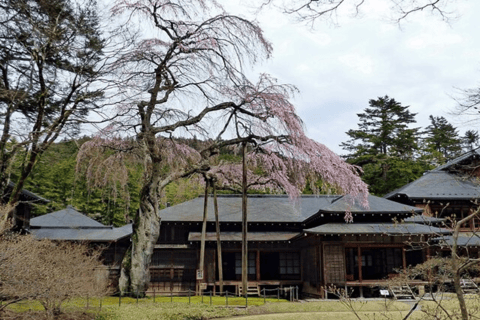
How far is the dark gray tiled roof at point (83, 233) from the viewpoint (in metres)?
23.4

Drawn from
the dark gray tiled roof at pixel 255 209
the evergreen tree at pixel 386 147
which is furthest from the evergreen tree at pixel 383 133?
the dark gray tiled roof at pixel 255 209

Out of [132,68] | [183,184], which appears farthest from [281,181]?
[132,68]

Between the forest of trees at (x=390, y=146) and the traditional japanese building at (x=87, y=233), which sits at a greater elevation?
the forest of trees at (x=390, y=146)

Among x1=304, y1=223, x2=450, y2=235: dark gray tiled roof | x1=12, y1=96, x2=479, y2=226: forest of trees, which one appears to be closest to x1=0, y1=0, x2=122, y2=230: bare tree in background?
x1=304, y1=223, x2=450, y2=235: dark gray tiled roof

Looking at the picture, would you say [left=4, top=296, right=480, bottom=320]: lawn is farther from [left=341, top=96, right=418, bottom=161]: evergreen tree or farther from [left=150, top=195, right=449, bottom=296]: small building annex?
[left=341, top=96, right=418, bottom=161]: evergreen tree

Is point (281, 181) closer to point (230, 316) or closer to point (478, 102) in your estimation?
point (230, 316)

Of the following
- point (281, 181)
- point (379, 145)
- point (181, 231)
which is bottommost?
point (181, 231)

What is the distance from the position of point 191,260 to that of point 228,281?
2.41 meters

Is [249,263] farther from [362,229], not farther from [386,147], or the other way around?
[386,147]

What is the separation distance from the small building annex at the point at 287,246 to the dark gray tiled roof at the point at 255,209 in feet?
0.19

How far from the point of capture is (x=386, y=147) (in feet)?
146

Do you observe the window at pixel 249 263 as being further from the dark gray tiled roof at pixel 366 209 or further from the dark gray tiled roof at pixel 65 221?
the dark gray tiled roof at pixel 65 221

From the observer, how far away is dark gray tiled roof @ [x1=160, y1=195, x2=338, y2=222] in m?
23.0

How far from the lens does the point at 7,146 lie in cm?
1525
